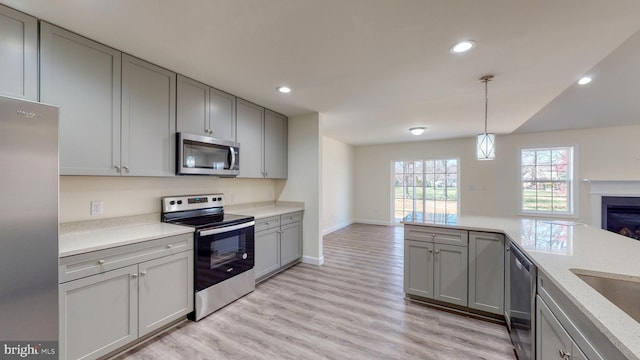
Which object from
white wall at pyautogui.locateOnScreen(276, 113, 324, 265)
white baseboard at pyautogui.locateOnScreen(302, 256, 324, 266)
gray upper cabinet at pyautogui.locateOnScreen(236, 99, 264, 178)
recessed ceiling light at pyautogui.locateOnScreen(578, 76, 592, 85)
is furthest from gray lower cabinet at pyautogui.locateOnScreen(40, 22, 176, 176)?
recessed ceiling light at pyautogui.locateOnScreen(578, 76, 592, 85)

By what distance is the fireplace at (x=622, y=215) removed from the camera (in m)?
4.90

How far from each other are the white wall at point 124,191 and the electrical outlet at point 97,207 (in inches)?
1.1

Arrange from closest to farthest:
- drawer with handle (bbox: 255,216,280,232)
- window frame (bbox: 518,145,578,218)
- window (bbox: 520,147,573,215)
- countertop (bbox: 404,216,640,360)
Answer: countertop (bbox: 404,216,640,360), drawer with handle (bbox: 255,216,280,232), window frame (bbox: 518,145,578,218), window (bbox: 520,147,573,215)

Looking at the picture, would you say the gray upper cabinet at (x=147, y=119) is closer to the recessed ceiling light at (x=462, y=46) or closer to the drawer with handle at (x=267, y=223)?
the drawer with handle at (x=267, y=223)

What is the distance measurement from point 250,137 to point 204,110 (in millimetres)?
751

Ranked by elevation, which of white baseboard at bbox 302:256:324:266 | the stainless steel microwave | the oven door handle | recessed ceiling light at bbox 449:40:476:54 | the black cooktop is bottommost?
white baseboard at bbox 302:256:324:266

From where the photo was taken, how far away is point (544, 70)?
7.94 feet

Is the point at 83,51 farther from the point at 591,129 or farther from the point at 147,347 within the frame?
the point at 591,129

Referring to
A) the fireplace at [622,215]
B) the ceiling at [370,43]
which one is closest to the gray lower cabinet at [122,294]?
the ceiling at [370,43]

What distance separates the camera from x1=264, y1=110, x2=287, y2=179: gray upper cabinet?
378 centimetres

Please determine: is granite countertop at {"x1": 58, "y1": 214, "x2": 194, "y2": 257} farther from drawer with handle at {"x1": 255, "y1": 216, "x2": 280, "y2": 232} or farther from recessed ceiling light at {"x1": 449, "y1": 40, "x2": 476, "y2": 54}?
Answer: recessed ceiling light at {"x1": 449, "y1": 40, "x2": 476, "y2": 54}

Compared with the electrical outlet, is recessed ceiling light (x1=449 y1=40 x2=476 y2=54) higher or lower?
higher

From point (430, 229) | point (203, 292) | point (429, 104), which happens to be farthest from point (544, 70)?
point (203, 292)

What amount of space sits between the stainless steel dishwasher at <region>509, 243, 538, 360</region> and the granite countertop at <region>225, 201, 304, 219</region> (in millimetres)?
2583
